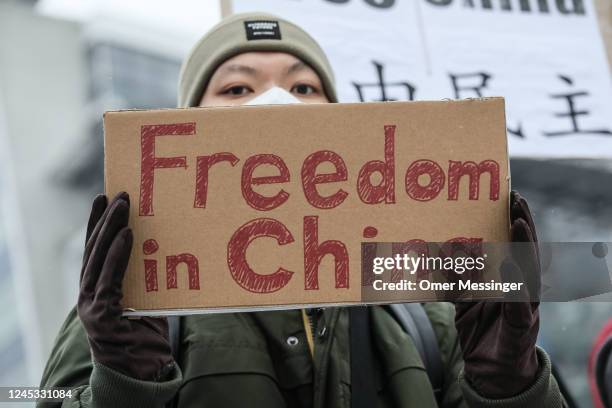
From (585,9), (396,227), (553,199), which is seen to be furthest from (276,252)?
(553,199)

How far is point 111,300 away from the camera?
57.3 inches

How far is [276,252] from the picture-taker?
1.51m

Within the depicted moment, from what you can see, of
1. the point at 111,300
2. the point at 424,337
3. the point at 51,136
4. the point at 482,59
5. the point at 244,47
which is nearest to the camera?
the point at 111,300

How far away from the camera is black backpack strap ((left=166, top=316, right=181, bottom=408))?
1698 millimetres

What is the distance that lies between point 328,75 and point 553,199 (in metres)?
3.23

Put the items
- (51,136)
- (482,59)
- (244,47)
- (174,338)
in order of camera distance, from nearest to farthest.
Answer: (174,338)
(244,47)
(482,59)
(51,136)

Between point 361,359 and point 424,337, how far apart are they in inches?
7.2

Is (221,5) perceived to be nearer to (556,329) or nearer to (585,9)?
(585,9)

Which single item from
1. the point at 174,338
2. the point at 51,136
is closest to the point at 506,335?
the point at 174,338

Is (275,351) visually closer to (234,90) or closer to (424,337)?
(424,337)

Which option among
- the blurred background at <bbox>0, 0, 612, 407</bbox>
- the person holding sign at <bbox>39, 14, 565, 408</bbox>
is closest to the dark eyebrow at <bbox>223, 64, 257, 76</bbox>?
the person holding sign at <bbox>39, 14, 565, 408</bbox>

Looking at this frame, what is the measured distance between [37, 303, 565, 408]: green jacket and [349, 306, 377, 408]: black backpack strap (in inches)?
0.6

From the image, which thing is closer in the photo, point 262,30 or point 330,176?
point 330,176

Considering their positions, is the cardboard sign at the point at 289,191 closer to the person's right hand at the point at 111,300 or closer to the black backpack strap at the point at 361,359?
the person's right hand at the point at 111,300
